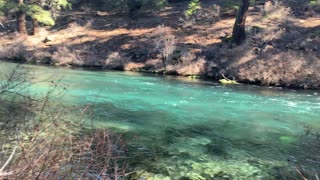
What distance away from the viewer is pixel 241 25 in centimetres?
3050

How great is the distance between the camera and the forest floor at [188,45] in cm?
2731

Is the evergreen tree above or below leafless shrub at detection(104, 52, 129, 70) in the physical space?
above

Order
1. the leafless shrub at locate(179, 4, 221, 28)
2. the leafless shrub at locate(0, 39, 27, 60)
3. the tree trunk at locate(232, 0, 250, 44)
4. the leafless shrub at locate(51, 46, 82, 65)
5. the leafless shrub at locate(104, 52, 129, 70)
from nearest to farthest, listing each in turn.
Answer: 1. the tree trunk at locate(232, 0, 250, 44)
2. the leafless shrub at locate(104, 52, 129, 70)
3. the leafless shrub at locate(51, 46, 82, 65)
4. the leafless shrub at locate(0, 39, 27, 60)
5. the leafless shrub at locate(179, 4, 221, 28)

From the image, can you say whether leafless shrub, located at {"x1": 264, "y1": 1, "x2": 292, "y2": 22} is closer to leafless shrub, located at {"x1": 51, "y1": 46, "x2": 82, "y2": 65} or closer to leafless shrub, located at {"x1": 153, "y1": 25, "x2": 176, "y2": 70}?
leafless shrub, located at {"x1": 153, "y1": 25, "x2": 176, "y2": 70}

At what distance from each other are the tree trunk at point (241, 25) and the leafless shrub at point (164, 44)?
4.30 metres

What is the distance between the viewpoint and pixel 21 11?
3741 cm

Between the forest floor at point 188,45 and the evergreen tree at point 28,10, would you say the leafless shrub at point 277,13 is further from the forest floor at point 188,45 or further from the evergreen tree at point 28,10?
the evergreen tree at point 28,10

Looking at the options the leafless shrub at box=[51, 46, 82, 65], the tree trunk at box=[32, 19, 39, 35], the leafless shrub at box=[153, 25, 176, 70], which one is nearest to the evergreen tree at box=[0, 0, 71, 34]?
the tree trunk at box=[32, 19, 39, 35]

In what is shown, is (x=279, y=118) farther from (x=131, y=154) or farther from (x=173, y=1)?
(x=173, y=1)

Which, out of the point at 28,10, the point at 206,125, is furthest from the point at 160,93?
the point at 28,10

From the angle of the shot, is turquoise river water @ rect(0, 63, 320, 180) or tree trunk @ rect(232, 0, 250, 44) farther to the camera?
tree trunk @ rect(232, 0, 250, 44)

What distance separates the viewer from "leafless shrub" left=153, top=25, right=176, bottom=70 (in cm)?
3033

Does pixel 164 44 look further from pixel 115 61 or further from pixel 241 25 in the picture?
pixel 241 25

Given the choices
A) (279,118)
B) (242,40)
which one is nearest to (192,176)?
(279,118)
